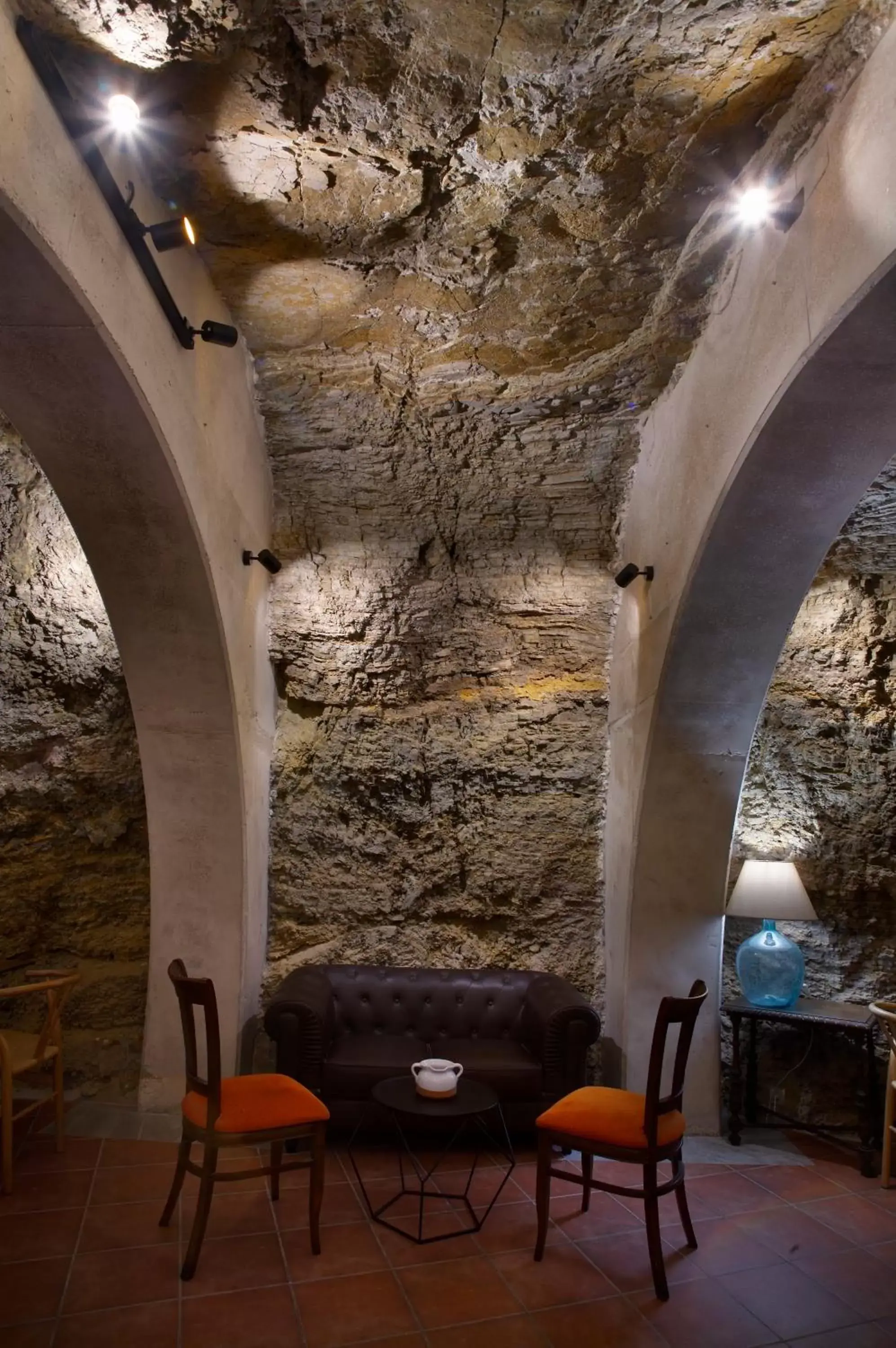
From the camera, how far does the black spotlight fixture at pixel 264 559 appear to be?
454cm

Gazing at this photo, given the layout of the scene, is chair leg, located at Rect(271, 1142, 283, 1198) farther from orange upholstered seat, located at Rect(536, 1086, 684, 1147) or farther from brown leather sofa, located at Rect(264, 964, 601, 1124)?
orange upholstered seat, located at Rect(536, 1086, 684, 1147)

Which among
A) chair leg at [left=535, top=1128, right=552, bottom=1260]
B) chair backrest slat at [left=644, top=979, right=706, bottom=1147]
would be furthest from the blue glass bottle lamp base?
chair leg at [left=535, top=1128, right=552, bottom=1260]

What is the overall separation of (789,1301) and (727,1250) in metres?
0.35

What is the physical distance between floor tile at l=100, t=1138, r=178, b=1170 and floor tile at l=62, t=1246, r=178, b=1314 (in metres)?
0.78

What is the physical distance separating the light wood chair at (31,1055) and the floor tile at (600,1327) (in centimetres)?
211

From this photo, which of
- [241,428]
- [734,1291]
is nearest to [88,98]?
[241,428]

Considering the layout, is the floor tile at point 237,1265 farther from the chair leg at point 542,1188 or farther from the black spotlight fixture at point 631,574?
the black spotlight fixture at point 631,574

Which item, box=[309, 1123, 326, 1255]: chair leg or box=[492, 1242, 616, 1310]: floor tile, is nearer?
box=[492, 1242, 616, 1310]: floor tile

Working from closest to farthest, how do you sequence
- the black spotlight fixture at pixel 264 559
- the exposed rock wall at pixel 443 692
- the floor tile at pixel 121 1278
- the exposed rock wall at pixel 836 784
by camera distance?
the floor tile at pixel 121 1278 < the black spotlight fixture at pixel 264 559 < the exposed rock wall at pixel 836 784 < the exposed rock wall at pixel 443 692

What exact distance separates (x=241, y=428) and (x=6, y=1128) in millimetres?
3228

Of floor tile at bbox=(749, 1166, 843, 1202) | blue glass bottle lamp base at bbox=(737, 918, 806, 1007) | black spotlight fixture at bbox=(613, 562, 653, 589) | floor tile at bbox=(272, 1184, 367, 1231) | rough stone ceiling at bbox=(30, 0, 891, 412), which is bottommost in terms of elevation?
floor tile at bbox=(749, 1166, 843, 1202)

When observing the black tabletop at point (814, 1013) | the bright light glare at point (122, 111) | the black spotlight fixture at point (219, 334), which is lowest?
the black tabletop at point (814, 1013)

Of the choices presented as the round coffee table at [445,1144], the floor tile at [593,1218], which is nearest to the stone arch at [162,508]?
the round coffee table at [445,1144]

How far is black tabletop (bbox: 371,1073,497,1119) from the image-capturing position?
3.27 metres
